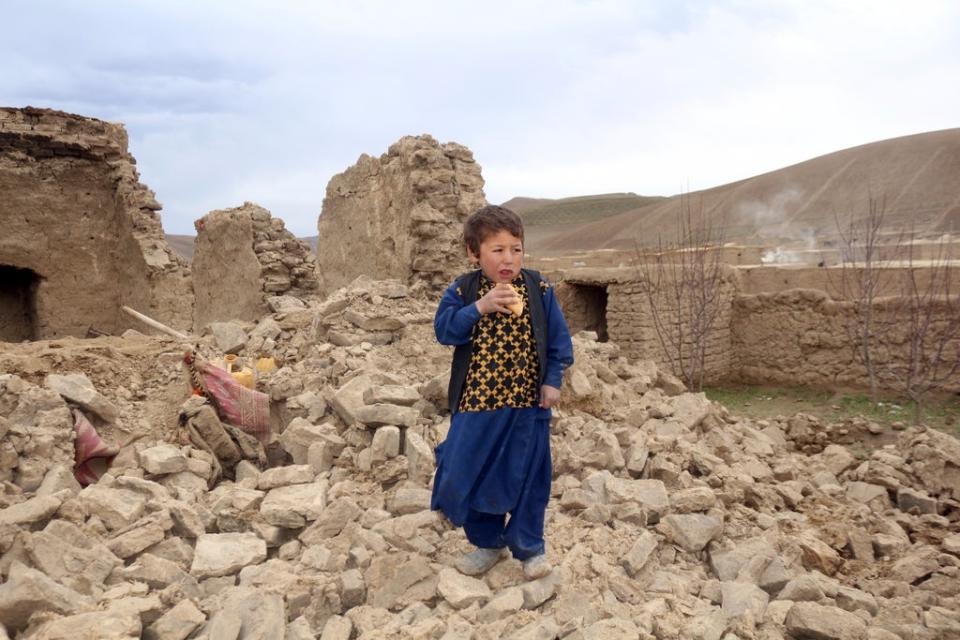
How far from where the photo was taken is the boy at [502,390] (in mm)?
2672

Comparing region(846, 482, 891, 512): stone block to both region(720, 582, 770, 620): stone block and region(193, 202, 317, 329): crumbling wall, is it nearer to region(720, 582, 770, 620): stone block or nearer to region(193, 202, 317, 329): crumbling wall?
region(720, 582, 770, 620): stone block

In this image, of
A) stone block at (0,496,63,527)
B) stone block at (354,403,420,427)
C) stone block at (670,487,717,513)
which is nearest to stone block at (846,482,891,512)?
stone block at (670,487,717,513)

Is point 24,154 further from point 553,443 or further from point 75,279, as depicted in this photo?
point 553,443

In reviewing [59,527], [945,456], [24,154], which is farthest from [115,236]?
[945,456]

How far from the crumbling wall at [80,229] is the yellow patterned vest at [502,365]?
7082 millimetres

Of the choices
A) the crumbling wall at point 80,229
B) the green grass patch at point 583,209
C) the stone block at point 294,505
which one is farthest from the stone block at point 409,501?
the green grass patch at point 583,209

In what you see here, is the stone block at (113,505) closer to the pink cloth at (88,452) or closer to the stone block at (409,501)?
the pink cloth at (88,452)

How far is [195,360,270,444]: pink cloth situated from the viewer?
4230mm

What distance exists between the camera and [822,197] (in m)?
54.3

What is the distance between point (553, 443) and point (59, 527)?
8.03 feet

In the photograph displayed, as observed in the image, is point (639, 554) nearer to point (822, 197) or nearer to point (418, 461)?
point (418, 461)

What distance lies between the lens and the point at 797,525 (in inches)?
153

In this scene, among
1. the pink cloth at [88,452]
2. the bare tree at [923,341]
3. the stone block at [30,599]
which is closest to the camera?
the stone block at [30,599]

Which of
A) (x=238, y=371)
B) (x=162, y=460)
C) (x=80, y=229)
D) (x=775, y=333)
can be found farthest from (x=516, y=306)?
(x=80, y=229)
